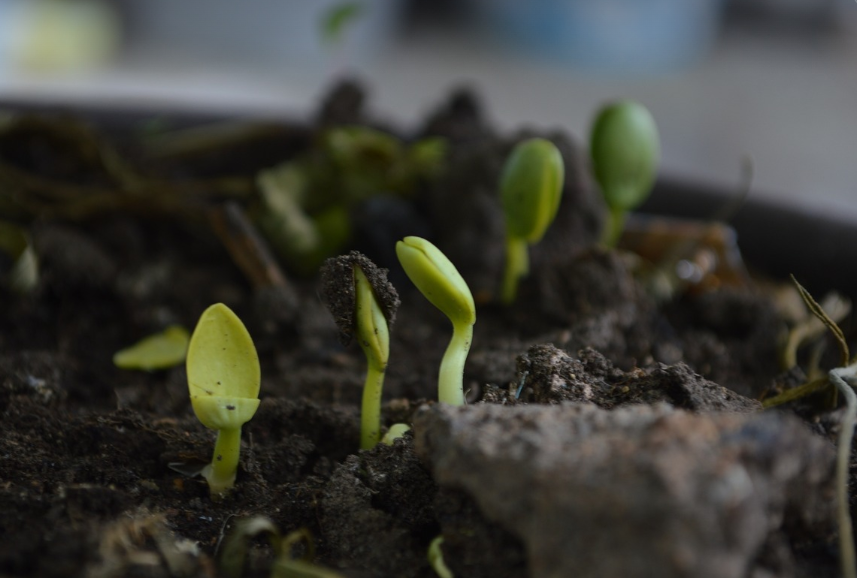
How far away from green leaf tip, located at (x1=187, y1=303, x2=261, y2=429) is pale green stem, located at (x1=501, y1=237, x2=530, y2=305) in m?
0.33

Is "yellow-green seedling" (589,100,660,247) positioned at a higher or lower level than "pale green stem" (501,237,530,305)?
higher

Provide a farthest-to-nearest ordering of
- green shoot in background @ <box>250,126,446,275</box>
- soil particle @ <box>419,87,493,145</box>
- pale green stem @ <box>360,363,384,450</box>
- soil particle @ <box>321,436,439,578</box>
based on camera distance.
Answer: soil particle @ <box>419,87,493,145</box> → green shoot in background @ <box>250,126,446,275</box> → pale green stem @ <box>360,363,384,450</box> → soil particle @ <box>321,436,439,578</box>

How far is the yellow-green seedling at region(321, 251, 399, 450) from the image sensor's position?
518 mm

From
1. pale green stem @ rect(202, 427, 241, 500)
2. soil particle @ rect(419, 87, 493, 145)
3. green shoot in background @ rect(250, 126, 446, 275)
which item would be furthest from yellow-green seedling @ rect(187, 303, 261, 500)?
soil particle @ rect(419, 87, 493, 145)

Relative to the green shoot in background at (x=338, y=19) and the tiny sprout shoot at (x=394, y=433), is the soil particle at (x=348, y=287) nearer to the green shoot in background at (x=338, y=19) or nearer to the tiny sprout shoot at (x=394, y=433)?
the tiny sprout shoot at (x=394, y=433)

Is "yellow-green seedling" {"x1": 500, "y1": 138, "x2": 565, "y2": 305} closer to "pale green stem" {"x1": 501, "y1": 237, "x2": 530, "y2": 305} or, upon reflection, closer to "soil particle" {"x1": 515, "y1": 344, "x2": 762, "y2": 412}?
"pale green stem" {"x1": 501, "y1": 237, "x2": 530, "y2": 305}

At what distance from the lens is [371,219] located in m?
0.89

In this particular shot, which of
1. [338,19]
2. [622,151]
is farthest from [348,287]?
[338,19]

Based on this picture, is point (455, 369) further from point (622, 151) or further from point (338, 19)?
point (338, 19)

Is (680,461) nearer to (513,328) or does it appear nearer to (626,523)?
(626,523)

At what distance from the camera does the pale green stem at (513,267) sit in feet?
2.63

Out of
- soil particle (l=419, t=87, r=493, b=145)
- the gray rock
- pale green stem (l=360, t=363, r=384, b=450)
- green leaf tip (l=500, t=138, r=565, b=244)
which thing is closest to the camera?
the gray rock

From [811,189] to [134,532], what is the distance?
1.94m

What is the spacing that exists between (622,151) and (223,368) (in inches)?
18.8
